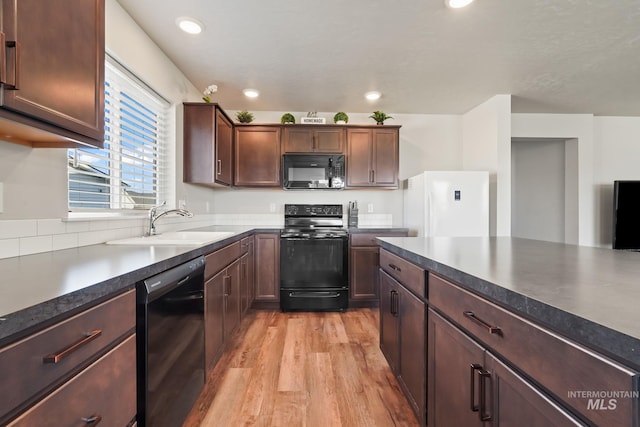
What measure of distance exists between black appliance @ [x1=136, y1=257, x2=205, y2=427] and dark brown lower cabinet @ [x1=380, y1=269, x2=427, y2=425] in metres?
1.11

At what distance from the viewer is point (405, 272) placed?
58.7 inches

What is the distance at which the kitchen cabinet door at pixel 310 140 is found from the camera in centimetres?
344

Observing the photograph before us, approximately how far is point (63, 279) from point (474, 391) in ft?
4.18

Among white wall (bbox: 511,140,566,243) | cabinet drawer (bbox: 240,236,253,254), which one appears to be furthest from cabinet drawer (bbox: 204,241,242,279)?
white wall (bbox: 511,140,566,243)

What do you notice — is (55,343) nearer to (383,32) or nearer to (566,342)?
(566,342)

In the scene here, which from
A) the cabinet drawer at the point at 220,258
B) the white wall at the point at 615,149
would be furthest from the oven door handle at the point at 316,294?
the white wall at the point at 615,149

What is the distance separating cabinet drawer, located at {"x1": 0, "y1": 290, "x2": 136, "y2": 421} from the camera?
0.55 m

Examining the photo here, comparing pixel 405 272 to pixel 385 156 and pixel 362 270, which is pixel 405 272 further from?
pixel 385 156

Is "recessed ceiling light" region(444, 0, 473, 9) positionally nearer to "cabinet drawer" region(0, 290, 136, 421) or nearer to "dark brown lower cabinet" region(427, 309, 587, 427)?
"dark brown lower cabinet" region(427, 309, 587, 427)

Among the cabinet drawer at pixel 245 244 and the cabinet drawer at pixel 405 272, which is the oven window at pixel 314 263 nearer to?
the cabinet drawer at pixel 245 244

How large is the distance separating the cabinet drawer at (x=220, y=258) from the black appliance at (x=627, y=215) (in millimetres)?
4927

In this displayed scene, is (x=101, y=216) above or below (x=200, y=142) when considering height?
below

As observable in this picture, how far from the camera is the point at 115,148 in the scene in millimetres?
1893

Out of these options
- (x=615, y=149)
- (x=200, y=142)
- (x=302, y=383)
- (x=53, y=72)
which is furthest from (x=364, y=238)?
(x=615, y=149)
